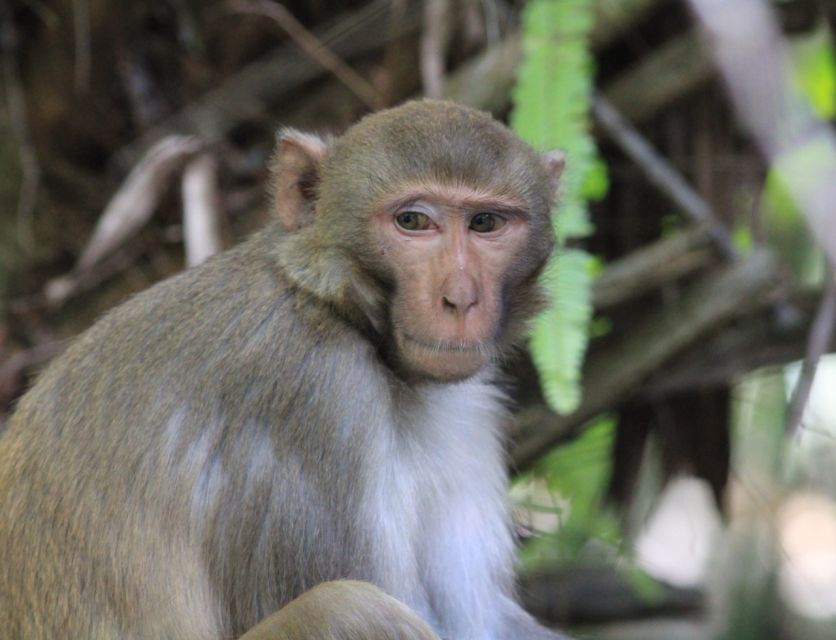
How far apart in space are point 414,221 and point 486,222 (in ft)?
0.89

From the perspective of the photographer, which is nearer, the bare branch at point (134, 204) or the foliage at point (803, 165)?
the foliage at point (803, 165)

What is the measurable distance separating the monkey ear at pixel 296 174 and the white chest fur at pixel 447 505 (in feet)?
2.62

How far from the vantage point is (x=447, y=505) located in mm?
4941

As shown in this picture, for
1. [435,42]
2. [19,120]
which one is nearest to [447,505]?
[435,42]

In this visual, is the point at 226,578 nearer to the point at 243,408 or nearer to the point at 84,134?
the point at 243,408

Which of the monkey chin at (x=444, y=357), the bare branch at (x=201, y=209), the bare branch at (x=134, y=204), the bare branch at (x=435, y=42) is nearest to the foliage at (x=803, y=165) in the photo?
the bare branch at (x=435, y=42)

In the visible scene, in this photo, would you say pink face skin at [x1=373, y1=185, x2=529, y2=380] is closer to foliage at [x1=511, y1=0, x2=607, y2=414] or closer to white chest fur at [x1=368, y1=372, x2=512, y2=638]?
white chest fur at [x1=368, y1=372, x2=512, y2=638]

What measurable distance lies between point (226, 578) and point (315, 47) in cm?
363

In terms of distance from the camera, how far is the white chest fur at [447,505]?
446cm

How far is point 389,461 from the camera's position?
4457 millimetres

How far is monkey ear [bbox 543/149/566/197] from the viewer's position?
4994 millimetres

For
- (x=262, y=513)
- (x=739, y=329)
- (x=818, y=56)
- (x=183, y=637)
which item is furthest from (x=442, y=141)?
(x=818, y=56)

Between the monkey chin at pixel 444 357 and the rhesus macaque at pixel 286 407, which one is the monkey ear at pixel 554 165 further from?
the monkey chin at pixel 444 357

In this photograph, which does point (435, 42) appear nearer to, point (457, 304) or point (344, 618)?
point (457, 304)
